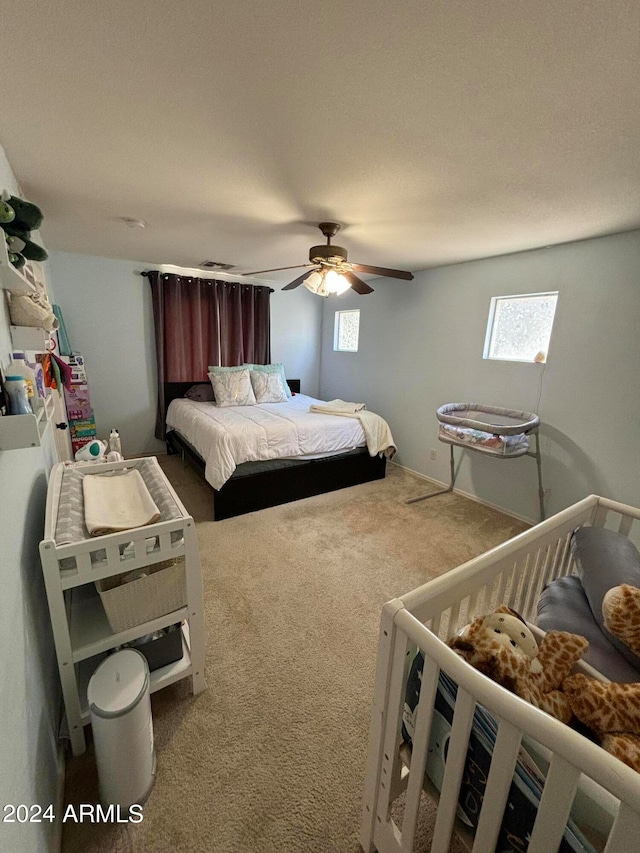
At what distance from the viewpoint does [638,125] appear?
3.96 feet

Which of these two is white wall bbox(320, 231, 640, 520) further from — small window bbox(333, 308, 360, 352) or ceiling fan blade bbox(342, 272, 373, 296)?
ceiling fan blade bbox(342, 272, 373, 296)

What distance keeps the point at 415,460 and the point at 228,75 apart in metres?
3.47

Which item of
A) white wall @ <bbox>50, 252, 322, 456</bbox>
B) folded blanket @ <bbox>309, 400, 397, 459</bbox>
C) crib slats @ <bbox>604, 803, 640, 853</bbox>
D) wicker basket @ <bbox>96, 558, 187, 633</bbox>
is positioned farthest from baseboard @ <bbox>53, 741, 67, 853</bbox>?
white wall @ <bbox>50, 252, 322, 456</bbox>

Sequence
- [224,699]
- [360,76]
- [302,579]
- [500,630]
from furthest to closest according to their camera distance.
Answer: [302,579]
[224,699]
[360,76]
[500,630]

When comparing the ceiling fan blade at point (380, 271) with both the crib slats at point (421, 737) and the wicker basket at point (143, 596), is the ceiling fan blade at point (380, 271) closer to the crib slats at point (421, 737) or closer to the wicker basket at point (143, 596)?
the wicker basket at point (143, 596)

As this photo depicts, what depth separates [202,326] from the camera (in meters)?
4.25

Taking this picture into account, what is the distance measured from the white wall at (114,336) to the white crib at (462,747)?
4.09 m

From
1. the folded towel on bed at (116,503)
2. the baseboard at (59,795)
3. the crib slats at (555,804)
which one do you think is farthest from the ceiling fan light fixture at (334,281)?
the baseboard at (59,795)

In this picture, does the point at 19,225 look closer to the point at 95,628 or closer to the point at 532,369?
the point at 95,628

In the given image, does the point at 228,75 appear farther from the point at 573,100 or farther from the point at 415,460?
the point at 415,460

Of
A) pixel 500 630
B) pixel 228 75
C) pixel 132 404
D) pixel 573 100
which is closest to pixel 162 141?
pixel 228 75

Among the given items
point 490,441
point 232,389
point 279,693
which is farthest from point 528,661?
point 232,389

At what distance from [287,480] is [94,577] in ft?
6.39

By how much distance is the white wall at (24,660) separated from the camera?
0.72m
